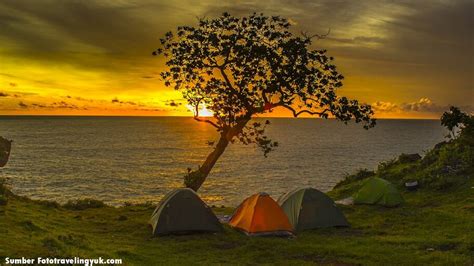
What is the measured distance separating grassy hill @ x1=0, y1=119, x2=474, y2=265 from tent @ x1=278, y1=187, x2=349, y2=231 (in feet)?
2.12

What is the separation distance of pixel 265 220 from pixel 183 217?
4.53 m

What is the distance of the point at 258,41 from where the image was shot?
2864cm

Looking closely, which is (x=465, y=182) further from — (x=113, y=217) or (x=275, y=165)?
(x=275, y=165)

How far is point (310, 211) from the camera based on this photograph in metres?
26.1

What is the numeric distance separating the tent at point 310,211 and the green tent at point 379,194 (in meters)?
7.11

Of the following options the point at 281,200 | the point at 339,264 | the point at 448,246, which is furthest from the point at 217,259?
the point at 448,246

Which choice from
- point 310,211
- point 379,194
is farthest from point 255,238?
point 379,194

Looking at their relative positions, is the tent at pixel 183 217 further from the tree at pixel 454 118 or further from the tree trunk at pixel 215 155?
the tree at pixel 454 118

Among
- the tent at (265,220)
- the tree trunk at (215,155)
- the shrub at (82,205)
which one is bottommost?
the shrub at (82,205)

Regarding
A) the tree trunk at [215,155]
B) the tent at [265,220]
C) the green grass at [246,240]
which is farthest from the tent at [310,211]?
the tree trunk at [215,155]

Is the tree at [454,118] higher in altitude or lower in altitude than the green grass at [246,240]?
higher

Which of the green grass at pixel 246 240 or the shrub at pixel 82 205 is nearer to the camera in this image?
the green grass at pixel 246 240

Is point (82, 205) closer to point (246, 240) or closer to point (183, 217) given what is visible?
point (183, 217)

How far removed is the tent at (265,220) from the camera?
78.6ft
